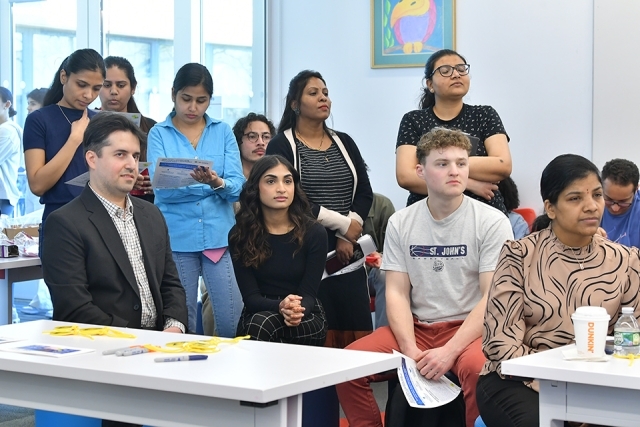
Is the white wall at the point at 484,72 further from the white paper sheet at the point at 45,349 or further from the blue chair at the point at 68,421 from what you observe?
the white paper sheet at the point at 45,349

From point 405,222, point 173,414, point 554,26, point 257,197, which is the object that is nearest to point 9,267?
point 257,197

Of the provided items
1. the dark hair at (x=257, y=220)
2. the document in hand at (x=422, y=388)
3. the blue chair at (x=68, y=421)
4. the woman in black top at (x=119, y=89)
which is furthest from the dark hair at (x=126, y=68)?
the document in hand at (x=422, y=388)

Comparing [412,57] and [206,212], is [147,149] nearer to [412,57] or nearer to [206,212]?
[206,212]

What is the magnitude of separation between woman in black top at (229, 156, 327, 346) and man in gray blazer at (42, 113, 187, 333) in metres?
0.41

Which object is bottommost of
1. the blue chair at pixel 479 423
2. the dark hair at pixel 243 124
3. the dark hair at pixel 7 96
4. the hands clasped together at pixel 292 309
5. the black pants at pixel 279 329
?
the blue chair at pixel 479 423

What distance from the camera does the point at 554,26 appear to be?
16.8 feet

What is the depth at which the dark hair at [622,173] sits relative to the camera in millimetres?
4402

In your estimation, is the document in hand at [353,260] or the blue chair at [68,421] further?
the document in hand at [353,260]

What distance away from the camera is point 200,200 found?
12.8 ft

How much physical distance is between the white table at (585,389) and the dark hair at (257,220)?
159 centimetres

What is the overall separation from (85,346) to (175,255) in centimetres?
150

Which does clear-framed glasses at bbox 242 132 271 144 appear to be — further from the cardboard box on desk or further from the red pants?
the red pants

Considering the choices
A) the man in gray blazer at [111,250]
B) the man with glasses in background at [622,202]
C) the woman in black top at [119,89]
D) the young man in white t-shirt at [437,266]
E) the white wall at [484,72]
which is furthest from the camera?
the white wall at [484,72]

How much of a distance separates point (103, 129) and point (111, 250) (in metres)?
0.46
